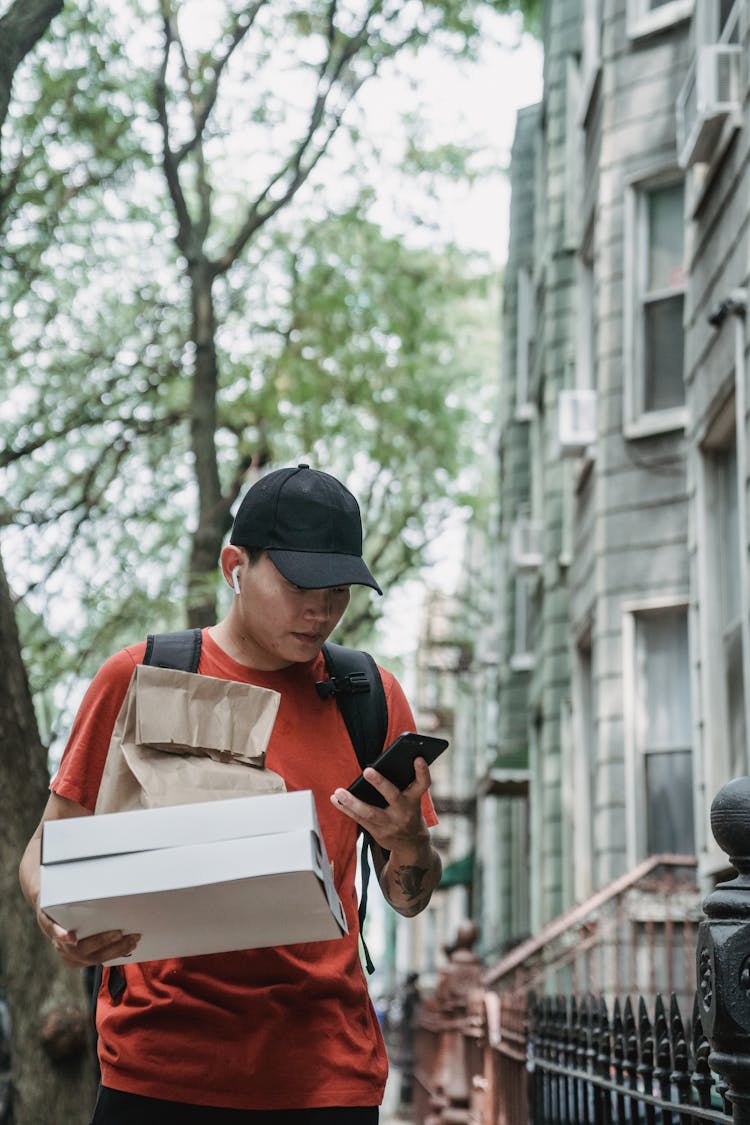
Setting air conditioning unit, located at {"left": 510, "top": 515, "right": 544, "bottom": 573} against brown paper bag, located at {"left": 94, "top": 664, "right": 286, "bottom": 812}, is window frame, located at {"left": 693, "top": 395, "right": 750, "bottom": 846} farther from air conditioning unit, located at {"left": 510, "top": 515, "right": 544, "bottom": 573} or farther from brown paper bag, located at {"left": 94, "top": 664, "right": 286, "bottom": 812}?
air conditioning unit, located at {"left": 510, "top": 515, "right": 544, "bottom": 573}

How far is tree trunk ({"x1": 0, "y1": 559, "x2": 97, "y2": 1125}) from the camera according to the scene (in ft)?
23.9

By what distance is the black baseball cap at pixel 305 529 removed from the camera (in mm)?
3262

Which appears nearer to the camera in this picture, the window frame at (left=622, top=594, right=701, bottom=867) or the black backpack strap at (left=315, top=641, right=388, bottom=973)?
the black backpack strap at (left=315, top=641, right=388, bottom=973)

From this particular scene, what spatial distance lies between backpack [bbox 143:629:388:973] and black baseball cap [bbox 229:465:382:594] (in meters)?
0.26

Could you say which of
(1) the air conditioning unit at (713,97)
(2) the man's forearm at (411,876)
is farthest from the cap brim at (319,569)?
(1) the air conditioning unit at (713,97)

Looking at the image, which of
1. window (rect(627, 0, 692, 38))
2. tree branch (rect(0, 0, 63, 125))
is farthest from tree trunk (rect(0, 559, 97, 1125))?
window (rect(627, 0, 692, 38))

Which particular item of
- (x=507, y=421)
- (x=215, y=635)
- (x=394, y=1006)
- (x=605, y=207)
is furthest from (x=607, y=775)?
(x=394, y=1006)

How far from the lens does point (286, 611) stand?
3.29 meters

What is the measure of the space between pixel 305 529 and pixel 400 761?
0.57 m

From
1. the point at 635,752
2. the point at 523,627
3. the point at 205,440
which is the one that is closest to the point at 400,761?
the point at 635,752

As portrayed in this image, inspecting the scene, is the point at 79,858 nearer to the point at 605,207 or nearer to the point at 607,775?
the point at 607,775

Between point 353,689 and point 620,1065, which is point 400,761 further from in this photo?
point 620,1065

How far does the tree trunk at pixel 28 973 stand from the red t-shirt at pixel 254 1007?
417cm

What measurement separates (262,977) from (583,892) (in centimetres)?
1213
